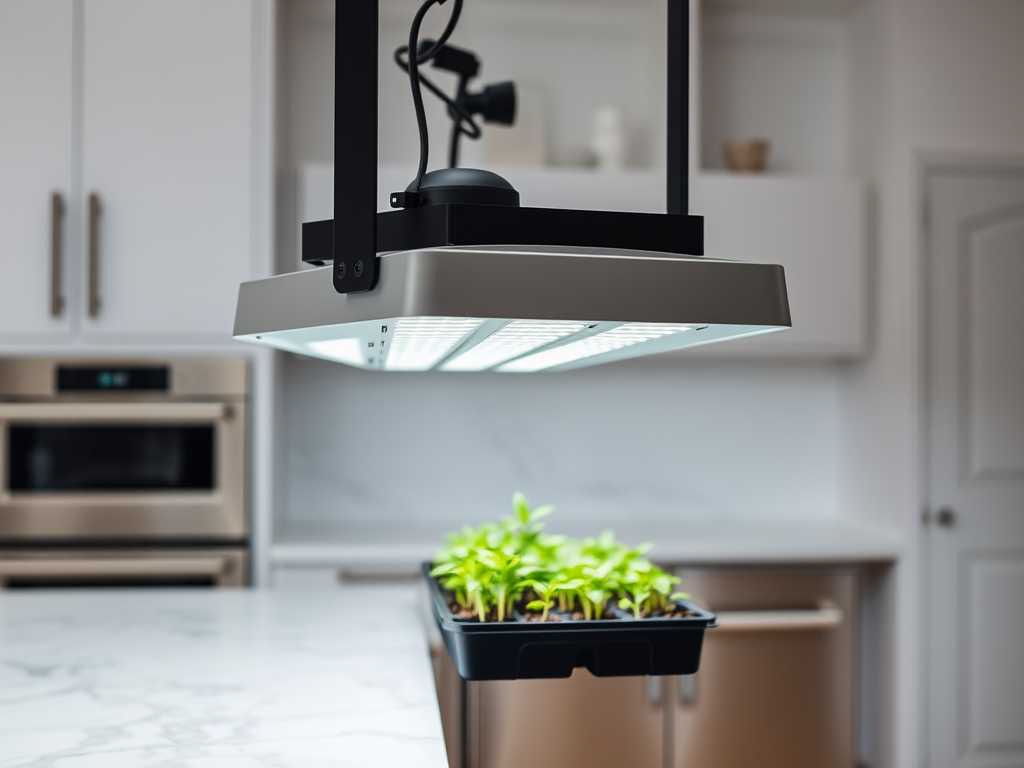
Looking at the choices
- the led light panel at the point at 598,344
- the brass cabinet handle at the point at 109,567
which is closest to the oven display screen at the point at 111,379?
the brass cabinet handle at the point at 109,567

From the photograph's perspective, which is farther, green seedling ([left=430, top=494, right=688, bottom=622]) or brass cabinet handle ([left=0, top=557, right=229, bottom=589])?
brass cabinet handle ([left=0, top=557, right=229, bottom=589])

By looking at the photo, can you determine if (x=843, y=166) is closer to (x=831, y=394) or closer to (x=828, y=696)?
(x=831, y=394)

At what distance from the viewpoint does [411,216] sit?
0.91m

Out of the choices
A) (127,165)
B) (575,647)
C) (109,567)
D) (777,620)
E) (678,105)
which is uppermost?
(127,165)

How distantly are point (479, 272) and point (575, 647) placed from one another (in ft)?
1.82

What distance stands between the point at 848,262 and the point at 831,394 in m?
0.55

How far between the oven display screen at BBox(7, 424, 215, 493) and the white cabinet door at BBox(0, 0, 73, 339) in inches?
11.2

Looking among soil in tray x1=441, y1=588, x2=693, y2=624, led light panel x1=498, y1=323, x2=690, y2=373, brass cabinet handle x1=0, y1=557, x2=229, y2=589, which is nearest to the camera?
led light panel x1=498, y1=323, x2=690, y2=373

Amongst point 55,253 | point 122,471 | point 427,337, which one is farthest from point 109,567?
point 427,337

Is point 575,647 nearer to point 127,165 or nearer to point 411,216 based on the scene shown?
point 411,216

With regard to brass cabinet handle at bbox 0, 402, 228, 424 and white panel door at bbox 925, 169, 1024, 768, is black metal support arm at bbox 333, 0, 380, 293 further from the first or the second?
white panel door at bbox 925, 169, 1024, 768

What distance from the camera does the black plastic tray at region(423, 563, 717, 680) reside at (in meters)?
1.11

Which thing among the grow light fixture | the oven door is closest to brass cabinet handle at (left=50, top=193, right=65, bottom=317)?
the oven door

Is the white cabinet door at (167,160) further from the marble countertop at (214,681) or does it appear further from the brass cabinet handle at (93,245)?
the marble countertop at (214,681)
